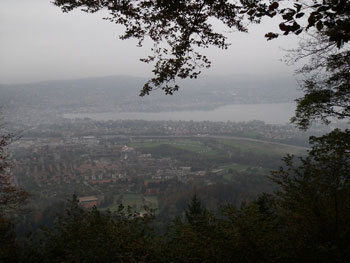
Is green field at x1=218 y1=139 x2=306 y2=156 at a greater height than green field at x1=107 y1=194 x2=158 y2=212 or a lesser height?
greater

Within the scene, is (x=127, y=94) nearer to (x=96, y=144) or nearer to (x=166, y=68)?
(x=96, y=144)

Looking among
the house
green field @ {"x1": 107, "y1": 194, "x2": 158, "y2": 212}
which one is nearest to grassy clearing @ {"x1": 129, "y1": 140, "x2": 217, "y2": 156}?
green field @ {"x1": 107, "y1": 194, "x2": 158, "y2": 212}

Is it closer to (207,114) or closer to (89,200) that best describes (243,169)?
(89,200)

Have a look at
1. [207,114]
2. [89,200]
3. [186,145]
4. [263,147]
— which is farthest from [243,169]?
[207,114]

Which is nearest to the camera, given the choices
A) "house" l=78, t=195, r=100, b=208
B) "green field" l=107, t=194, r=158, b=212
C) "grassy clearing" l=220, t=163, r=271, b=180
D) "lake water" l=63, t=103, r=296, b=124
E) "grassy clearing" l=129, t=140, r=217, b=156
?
"house" l=78, t=195, r=100, b=208

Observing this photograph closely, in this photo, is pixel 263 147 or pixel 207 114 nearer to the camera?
pixel 263 147

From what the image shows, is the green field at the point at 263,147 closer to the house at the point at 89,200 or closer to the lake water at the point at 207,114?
the house at the point at 89,200

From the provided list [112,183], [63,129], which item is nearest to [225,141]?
[112,183]

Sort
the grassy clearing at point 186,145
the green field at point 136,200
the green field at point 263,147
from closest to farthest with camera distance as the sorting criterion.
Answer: the green field at point 136,200 < the green field at point 263,147 < the grassy clearing at point 186,145

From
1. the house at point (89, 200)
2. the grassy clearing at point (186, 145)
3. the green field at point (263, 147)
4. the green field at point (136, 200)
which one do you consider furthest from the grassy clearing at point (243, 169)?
the house at point (89, 200)

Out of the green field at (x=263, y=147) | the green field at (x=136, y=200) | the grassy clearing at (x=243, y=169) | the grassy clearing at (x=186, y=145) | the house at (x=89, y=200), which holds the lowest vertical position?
the house at (x=89, y=200)

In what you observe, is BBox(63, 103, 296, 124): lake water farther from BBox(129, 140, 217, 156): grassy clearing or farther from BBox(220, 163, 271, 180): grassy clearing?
BBox(220, 163, 271, 180): grassy clearing
